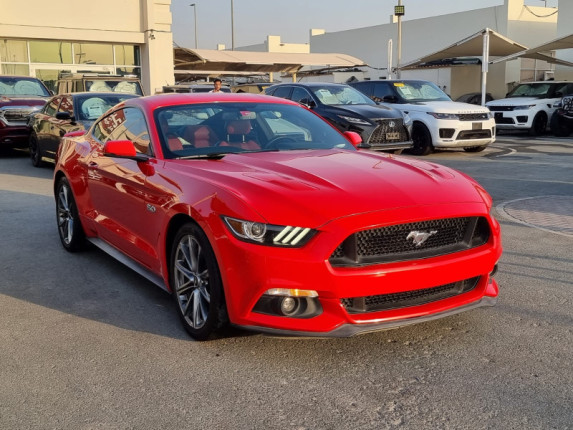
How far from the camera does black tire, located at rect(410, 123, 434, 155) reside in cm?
1483

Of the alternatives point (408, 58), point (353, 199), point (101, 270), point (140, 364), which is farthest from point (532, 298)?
point (408, 58)

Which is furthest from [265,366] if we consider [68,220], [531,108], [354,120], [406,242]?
[531,108]

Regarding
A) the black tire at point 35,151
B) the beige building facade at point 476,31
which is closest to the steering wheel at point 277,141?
the black tire at point 35,151

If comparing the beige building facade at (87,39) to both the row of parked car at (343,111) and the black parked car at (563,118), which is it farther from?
the black parked car at (563,118)

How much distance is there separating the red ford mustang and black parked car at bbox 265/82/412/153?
8.25 metres

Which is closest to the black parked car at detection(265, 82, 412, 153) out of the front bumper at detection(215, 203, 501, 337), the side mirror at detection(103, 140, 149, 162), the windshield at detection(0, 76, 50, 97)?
the windshield at detection(0, 76, 50, 97)

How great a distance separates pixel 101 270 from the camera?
592 centimetres

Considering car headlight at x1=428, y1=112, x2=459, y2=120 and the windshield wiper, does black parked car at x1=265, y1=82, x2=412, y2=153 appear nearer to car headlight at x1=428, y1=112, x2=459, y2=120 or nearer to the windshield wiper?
car headlight at x1=428, y1=112, x2=459, y2=120

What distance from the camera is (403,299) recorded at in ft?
12.5

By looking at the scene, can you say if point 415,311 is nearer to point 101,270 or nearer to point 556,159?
point 101,270

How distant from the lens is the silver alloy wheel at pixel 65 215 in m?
6.52

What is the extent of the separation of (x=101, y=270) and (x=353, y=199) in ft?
9.75

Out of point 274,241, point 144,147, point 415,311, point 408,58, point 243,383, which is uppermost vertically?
point 408,58

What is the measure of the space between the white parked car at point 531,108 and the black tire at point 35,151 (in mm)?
12929
